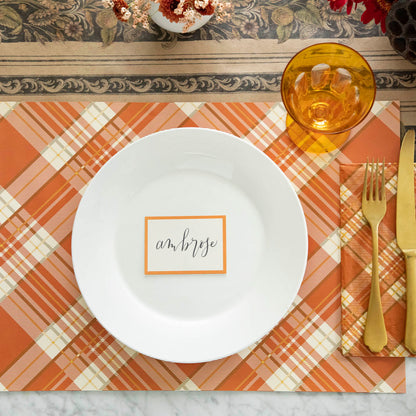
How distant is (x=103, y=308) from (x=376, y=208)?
0.48 metres

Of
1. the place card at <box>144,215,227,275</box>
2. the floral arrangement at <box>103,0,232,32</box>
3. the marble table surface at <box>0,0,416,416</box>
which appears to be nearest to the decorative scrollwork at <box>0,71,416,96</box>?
the marble table surface at <box>0,0,416,416</box>

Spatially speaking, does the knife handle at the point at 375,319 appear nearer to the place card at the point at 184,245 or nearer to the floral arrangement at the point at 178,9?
the place card at the point at 184,245

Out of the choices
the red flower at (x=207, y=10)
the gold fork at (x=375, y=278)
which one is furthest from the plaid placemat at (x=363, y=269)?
the red flower at (x=207, y=10)

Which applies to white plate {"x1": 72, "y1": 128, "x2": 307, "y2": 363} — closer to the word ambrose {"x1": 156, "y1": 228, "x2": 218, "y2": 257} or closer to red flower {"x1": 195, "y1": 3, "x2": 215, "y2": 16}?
the word ambrose {"x1": 156, "y1": 228, "x2": 218, "y2": 257}

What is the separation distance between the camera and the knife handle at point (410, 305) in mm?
719

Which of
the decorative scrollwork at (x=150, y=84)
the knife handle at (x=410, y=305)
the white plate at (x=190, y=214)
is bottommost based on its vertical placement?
the knife handle at (x=410, y=305)

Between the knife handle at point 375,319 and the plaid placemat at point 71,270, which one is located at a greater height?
the plaid placemat at point 71,270

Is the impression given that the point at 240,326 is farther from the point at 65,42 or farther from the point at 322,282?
the point at 65,42

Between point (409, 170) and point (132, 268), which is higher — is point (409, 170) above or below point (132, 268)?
below

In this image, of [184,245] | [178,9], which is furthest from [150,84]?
[184,245]

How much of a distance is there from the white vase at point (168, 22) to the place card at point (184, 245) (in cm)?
32

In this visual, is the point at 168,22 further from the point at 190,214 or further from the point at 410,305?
the point at 410,305

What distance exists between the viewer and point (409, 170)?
0.74 m

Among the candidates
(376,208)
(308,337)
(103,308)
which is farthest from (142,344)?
(376,208)
